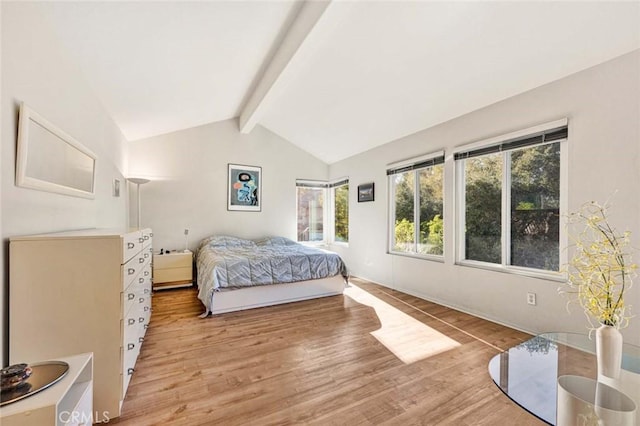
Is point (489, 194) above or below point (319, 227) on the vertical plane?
above

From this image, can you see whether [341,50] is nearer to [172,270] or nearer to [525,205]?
[525,205]

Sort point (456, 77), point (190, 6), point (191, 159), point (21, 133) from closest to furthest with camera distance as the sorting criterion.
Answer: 1. point (21, 133)
2. point (190, 6)
3. point (456, 77)
4. point (191, 159)

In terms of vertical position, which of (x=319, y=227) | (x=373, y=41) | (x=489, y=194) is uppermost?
(x=373, y=41)

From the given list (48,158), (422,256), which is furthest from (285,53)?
(422,256)

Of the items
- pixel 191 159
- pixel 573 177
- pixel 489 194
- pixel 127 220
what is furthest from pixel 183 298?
pixel 573 177

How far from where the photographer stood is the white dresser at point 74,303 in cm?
135

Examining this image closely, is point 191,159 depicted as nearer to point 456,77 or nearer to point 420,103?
point 420,103

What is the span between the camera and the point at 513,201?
2.95m

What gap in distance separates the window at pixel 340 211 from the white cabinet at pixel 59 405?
4.75 m

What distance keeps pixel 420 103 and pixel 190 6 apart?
2605 mm

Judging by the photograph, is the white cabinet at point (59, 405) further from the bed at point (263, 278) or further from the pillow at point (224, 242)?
the pillow at point (224, 242)

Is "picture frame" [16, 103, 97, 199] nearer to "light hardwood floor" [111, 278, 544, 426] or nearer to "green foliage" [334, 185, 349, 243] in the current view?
"light hardwood floor" [111, 278, 544, 426]

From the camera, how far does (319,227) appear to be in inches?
247

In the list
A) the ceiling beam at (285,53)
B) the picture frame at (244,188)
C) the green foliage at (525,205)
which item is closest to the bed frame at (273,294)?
the picture frame at (244,188)
